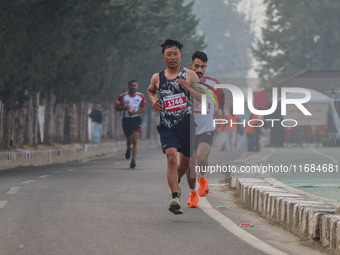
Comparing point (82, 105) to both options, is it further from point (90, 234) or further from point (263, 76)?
point (263, 76)

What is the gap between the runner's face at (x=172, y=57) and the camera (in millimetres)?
11031

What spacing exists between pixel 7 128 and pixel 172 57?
18819 mm

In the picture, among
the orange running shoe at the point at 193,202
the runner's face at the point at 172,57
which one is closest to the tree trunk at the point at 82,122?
the orange running shoe at the point at 193,202

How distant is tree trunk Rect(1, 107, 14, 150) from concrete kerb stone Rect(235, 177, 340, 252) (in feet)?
56.2

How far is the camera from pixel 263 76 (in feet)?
301

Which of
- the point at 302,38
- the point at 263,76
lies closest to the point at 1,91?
the point at 302,38

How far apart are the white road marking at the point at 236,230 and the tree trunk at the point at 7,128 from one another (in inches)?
665

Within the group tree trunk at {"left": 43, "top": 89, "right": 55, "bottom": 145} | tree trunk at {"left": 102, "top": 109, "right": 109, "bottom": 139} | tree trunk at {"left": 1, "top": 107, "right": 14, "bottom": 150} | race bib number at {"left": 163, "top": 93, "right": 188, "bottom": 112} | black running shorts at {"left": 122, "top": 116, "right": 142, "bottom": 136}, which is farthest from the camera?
tree trunk at {"left": 102, "top": 109, "right": 109, "bottom": 139}

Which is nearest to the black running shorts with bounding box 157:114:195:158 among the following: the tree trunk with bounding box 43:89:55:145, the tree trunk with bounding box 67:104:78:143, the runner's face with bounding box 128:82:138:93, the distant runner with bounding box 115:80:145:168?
the distant runner with bounding box 115:80:145:168

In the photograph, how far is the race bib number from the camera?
10.9m

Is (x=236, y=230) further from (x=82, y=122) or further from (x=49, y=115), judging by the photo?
(x=82, y=122)

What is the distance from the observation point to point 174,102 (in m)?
11.0

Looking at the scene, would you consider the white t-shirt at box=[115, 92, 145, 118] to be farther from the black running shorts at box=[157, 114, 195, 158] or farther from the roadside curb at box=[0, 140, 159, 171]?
the black running shorts at box=[157, 114, 195, 158]

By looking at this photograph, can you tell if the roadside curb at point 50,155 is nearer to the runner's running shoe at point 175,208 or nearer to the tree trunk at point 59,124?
the tree trunk at point 59,124
